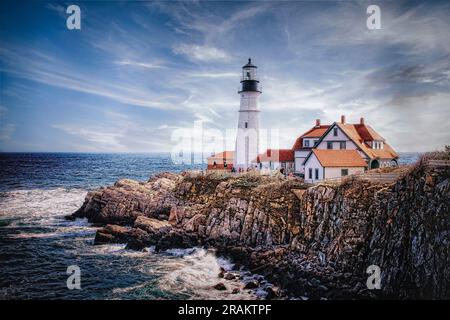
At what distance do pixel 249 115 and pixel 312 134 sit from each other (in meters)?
4.83

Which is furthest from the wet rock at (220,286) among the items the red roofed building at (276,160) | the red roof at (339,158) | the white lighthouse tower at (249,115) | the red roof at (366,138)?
the red roof at (366,138)

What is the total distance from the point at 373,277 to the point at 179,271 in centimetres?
814

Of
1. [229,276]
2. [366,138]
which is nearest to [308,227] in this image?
[229,276]

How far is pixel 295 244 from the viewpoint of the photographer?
15.1 m

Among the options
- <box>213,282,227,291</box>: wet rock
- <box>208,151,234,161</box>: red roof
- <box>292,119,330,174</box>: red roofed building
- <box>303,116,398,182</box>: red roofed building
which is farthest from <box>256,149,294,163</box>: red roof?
<box>213,282,227,291</box>: wet rock

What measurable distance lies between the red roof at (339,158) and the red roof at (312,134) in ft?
11.6

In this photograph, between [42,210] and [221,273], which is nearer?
[221,273]

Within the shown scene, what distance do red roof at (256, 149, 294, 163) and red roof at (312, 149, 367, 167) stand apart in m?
4.86

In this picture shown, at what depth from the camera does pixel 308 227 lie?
1526cm

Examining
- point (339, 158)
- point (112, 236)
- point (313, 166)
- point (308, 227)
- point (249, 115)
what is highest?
point (249, 115)

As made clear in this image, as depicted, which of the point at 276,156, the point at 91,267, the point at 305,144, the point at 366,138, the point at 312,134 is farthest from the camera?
the point at 276,156

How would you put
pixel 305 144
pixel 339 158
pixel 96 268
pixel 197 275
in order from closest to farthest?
1. pixel 197 275
2. pixel 96 268
3. pixel 339 158
4. pixel 305 144

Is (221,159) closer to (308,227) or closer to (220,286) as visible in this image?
(308,227)
